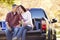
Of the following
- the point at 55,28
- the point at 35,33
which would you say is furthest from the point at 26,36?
the point at 55,28

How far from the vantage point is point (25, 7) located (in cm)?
340

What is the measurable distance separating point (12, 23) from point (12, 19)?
79 mm

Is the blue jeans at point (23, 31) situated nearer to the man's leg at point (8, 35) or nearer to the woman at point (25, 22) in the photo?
the woman at point (25, 22)

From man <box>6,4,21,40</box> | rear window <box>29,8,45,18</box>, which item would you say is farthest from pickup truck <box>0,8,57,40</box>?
man <box>6,4,21,40</box>

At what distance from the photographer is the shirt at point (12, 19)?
3328 mm

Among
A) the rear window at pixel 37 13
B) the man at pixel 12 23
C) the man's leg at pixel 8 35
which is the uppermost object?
the rear window at pixel 37 13

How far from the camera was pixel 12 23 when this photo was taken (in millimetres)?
3330

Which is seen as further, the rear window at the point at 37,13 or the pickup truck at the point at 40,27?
the rear window at the point at 37,13

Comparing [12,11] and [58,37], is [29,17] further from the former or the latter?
[58,37]

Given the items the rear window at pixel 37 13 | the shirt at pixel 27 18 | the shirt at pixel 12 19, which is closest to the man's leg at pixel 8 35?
the shirt at pixel 12 19

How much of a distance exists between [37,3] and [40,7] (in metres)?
0.10

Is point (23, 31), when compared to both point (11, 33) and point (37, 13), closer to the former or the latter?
point (11, 33)

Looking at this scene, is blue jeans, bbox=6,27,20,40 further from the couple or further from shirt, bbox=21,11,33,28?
shirt, bbox=21,11,33,28

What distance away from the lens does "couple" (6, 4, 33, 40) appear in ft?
10.8
